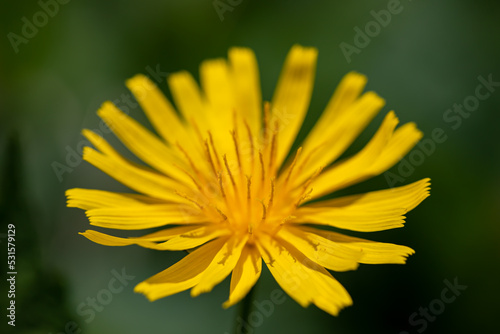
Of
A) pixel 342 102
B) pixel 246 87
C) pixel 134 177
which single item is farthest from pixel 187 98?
pixel 342 102

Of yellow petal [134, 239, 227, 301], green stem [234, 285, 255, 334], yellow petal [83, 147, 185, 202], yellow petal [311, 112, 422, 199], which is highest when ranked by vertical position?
yellow petal [83, 147, 185, 202]

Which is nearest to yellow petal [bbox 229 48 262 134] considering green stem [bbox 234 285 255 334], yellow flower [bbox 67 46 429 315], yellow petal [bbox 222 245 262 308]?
yellow flower [bbox 67 46 429 315]

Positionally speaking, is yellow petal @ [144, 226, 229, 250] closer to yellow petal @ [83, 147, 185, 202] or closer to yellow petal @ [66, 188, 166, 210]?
yellow petal @ [83, 147, 185, 202]

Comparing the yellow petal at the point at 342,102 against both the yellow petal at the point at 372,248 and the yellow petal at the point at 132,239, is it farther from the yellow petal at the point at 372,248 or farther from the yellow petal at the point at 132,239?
the yellow petal at the point at 132,239

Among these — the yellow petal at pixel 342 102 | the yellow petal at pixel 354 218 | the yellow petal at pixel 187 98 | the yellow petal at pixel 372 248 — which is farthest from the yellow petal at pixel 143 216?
the yellow petal at pixel 342 102

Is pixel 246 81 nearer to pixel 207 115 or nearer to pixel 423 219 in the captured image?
pixel 207 115

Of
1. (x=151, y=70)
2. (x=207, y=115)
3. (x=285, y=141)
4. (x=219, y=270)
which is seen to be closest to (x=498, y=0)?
(x=285, y=141)
